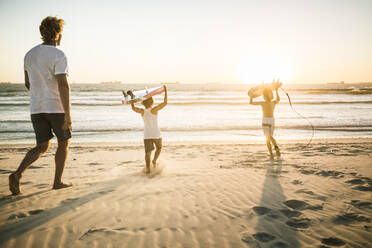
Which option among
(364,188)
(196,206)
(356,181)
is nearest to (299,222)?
(196,206)

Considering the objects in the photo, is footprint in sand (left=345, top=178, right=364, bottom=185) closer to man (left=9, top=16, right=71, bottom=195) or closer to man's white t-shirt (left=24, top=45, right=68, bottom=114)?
man (left=9, top=16, right=71, bottom=195)

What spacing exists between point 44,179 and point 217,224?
3.39 meters

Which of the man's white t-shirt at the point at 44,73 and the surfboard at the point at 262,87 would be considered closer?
the man's white t-shirt at the point at 44,73

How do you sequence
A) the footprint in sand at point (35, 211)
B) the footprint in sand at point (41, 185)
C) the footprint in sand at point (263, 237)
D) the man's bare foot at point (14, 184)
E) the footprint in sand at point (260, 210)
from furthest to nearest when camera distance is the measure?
1. the footprint in sand at point (41, 185)
2. the man's bare foot at point (14, 184)
3. the footprint in sand at point (260, 210)
4. the footprint in sand at point (35, 211)
5. the footprint in sand at point (263, 237)

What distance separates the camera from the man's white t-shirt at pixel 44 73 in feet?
10.6

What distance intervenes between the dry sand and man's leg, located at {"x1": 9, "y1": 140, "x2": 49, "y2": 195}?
16 centimetres

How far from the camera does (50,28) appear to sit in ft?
10.9

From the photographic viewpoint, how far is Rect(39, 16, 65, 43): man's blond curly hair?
10.7 feet

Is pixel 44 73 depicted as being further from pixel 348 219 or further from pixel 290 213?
pixel 348 219

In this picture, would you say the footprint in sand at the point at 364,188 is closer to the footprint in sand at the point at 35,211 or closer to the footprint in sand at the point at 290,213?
the footprint in sand at the point at 290,213

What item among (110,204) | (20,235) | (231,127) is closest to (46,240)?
(20,235)

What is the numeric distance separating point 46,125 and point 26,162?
1.88ft

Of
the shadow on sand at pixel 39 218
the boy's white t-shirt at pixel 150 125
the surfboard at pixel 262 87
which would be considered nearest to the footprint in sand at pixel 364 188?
the surfboard at pixel 262 87

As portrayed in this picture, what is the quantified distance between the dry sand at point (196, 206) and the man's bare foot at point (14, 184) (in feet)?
0.35
